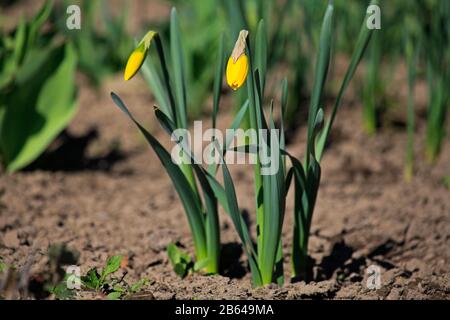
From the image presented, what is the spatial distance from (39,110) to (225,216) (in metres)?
0.85

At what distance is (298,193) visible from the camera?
1.54 m

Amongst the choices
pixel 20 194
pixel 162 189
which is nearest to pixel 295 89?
pixel 162 189

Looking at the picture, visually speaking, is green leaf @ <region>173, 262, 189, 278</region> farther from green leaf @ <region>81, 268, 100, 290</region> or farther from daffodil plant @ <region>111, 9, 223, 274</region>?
green leaf @ <region>81, 268, 100, 290</region>

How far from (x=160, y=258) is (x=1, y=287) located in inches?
20.4

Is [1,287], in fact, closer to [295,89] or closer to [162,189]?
[162,189]

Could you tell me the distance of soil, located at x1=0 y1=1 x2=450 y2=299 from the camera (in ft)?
5.24

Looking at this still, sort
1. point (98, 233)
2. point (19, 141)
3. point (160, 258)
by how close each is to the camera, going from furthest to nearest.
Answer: point (19, 141) → point (98, 233) → point (160, 258)

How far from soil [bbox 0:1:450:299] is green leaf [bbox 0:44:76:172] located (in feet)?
0.35

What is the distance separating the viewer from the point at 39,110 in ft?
8.04

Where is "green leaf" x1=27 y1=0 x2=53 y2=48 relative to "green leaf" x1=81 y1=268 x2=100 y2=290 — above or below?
above

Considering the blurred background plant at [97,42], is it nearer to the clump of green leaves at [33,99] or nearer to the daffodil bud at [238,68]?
the clump of green leaves at [33,99]

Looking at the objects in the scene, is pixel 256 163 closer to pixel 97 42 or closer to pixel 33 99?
pixel 33 99
